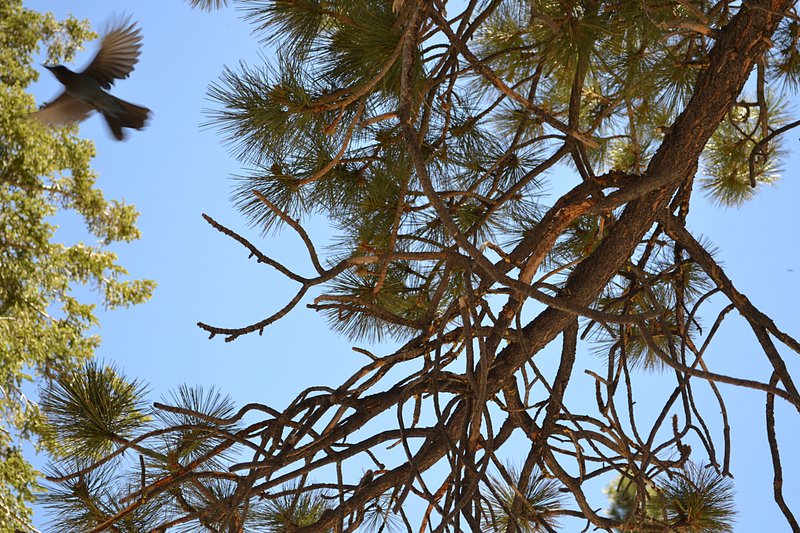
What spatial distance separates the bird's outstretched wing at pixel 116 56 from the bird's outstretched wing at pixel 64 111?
8cm

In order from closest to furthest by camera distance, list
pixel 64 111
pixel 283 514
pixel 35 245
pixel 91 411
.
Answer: pixel 91 411
pixel 283 514
pixel 64 111
pixel 35 245

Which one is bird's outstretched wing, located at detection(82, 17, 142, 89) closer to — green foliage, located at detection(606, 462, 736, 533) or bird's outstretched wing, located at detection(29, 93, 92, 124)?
bird's outstretched wing, located at detection(29, 93, 92, 124)

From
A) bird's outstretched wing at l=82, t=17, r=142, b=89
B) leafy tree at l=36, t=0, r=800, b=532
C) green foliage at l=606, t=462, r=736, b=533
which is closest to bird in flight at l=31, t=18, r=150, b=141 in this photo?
bird's outstretched wing at l=82, t=17, r=142, b=89

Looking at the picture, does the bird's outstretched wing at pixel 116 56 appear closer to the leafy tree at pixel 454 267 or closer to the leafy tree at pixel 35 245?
the leafy tree at pixel 454 267

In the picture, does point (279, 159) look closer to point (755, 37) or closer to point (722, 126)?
point (755, 37)

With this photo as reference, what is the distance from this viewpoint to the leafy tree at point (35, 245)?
165 inches

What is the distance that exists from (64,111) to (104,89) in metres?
0.11

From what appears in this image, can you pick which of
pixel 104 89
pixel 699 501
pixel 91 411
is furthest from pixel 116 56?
pixel 699 501

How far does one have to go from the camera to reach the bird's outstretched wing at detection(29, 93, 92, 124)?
2.00 m

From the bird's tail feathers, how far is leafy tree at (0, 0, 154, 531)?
2.30 meters

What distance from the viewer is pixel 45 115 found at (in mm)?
2035

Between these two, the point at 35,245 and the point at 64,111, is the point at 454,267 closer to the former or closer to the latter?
the point at 64,111

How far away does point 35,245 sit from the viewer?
14.8 ft

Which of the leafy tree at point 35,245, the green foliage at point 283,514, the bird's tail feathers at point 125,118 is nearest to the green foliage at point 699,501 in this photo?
the green foliage at point 283,514
